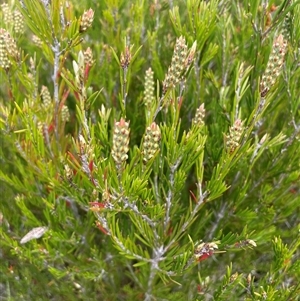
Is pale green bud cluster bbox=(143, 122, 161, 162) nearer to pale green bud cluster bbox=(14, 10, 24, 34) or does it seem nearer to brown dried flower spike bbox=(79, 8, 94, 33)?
brown dried flower spike bbox=(79, 8, 94, 33)

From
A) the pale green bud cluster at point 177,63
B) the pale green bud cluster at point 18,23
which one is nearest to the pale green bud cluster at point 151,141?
the pale green bud cluster at point 177,63

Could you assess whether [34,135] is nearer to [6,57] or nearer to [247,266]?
[6,57]

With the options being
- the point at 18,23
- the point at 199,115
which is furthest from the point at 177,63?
the point at 18,23

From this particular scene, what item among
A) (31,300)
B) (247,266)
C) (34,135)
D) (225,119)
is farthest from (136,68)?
(31,300)

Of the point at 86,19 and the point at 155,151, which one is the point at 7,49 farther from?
the point at 155,151

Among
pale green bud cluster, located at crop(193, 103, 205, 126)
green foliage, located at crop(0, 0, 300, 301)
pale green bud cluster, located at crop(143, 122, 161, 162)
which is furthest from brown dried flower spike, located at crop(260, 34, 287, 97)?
pale green bud cluster, located at crop(143, 122, 161, 162)

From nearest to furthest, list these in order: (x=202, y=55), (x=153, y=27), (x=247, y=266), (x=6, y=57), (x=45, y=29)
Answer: (x=45, y=29)
(x=6, y=57)
(x=202, y=55)
(x=247, y=266)
(x=153, y=27)

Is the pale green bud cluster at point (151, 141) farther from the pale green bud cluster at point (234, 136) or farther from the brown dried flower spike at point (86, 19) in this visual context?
the brown dried flower spike at point (86, 19)
